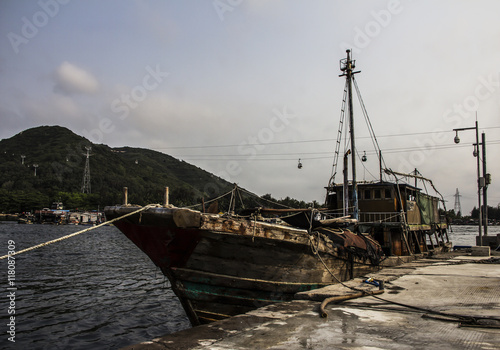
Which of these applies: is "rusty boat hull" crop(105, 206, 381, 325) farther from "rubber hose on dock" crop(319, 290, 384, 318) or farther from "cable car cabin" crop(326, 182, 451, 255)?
"cable car cabin" crop(326, 182, 451, 255)

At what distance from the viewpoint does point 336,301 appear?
7277 mm

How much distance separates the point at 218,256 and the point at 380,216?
10.7 m

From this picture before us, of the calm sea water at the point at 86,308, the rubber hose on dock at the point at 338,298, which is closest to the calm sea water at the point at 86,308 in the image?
the calm sea water at the point at 86,308

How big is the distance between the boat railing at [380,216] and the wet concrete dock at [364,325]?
25.8ft

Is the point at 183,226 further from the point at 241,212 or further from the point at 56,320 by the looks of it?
the point at 56,320

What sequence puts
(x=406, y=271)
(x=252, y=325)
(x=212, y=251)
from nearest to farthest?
(x=252, y=325) < (x=212, y=251) < (x=406, y=271)

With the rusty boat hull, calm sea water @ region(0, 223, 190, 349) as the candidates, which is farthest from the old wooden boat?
calm sea water @ region(0, 223, 190, 349)

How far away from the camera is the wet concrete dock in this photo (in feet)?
15.2

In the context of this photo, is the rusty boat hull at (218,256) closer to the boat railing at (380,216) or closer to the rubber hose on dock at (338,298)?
the rubber hose on dock at (338,298)

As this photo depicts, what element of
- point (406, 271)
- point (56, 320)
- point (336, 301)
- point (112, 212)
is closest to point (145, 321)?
point (56, 320)

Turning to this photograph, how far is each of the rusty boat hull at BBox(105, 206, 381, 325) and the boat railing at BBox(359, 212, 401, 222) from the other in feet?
26.6

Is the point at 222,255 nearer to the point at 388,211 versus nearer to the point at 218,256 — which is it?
the point at 218,256

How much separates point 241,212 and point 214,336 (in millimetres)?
5296

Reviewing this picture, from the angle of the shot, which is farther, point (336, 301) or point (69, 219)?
point (69, 219)
